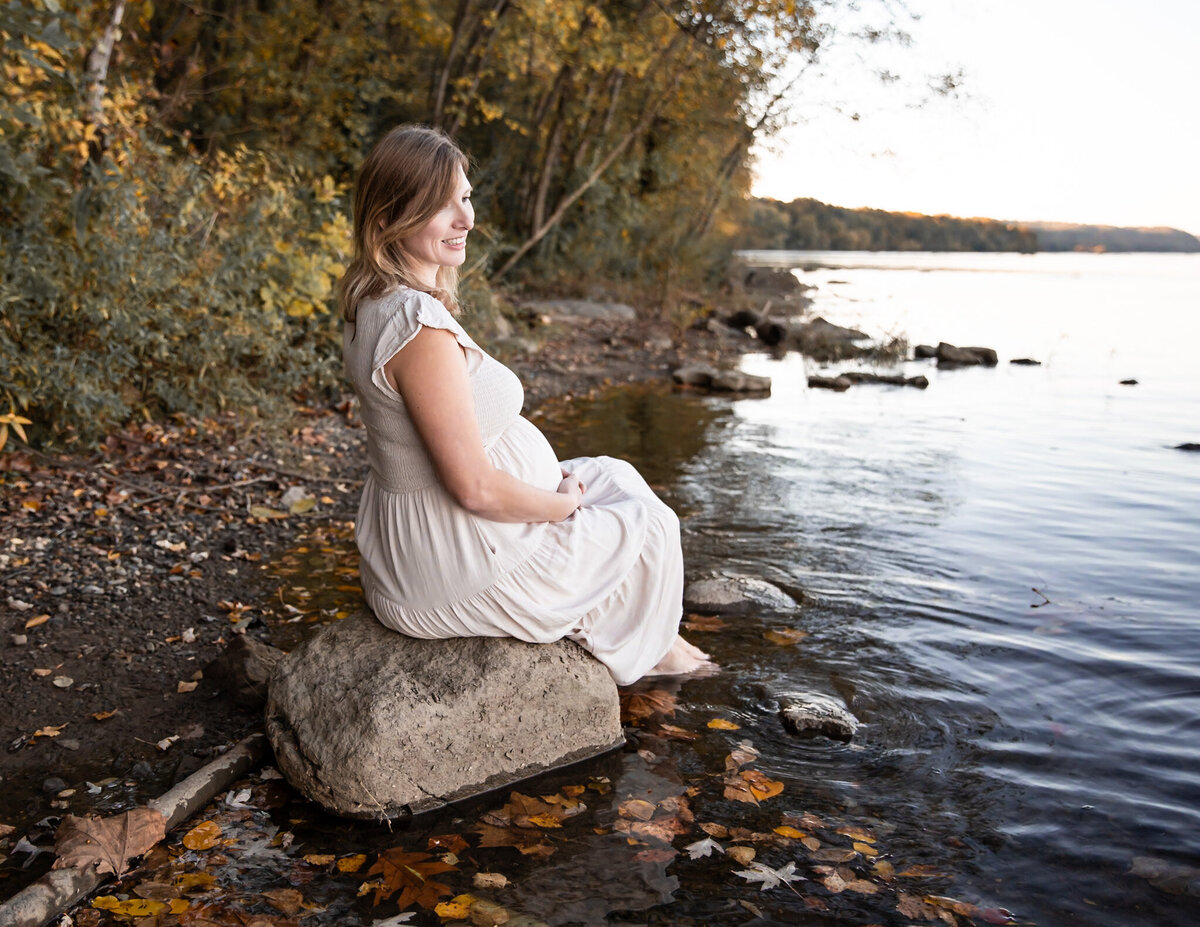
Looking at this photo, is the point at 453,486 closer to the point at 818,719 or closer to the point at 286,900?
the point at 286,900

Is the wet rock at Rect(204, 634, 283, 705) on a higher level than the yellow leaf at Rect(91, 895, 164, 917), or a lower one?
higher

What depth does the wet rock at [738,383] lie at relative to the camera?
45.6 ft

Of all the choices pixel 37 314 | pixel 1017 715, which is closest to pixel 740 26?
pixel 37 314

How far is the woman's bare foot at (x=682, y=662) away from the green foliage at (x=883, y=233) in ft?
239

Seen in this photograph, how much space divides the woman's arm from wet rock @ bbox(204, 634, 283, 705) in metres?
1.37

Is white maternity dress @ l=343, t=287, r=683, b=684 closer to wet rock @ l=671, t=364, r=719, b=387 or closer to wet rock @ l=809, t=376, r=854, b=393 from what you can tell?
wet rock @ l=671, t=364, r=719, b=387

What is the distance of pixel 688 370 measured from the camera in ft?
47.0

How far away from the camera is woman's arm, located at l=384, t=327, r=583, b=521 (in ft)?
10.2

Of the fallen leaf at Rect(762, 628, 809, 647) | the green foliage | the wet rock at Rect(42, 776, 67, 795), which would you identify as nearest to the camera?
the wet rock at Rect(42, 776, 67, 795)

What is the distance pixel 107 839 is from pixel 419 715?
3.26 feet

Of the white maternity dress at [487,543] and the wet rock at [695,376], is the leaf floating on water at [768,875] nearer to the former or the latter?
the white maternity dress at [487,543]

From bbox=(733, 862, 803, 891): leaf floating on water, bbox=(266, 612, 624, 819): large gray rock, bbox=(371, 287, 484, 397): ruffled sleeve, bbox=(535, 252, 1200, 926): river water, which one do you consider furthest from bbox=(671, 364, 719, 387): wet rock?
bbox=(733, 862, 803, 891): leaf floating on water

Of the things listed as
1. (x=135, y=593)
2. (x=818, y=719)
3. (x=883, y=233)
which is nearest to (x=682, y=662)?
(x=818, y=719)

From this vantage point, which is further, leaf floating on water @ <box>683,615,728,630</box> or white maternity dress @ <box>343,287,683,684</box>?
leaf floating on water @ <box>683,615,728,630</box>
